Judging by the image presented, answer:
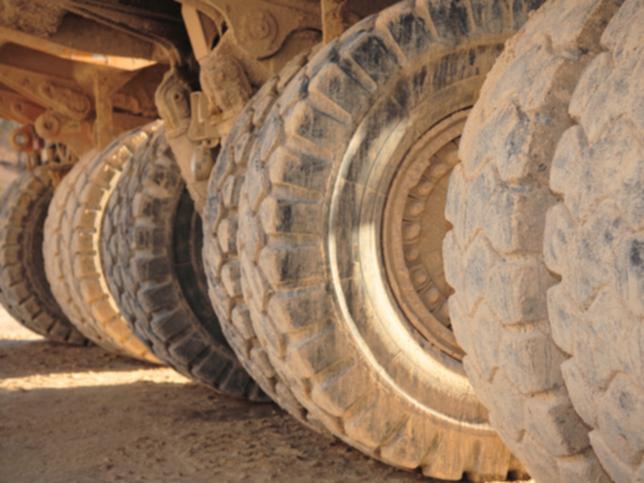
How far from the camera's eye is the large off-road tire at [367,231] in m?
2.59

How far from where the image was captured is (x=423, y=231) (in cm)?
279

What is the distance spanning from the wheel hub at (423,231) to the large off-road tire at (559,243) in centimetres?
95

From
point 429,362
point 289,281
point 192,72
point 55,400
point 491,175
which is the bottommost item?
point 55,400

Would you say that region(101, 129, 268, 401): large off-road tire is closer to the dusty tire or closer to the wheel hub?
the dusty tire

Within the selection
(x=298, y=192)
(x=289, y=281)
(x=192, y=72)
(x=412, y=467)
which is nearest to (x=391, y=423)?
(x=412, y=467)

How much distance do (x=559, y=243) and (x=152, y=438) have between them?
94.7 inches

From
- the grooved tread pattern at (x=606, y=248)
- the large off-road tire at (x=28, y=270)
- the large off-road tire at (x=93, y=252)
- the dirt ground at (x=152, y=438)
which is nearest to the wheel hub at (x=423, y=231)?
the dirt ground at (x=152, y=438)

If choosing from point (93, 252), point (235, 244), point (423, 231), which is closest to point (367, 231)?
point (423, 231)

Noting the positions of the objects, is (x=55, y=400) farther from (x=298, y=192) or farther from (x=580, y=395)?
(x=580, y=395)

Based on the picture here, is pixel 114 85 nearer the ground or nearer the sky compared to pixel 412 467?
nearer the sky

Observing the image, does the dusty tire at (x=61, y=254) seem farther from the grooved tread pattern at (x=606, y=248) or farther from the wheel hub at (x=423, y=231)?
the grooved tread pattern at (x=606, y=248)

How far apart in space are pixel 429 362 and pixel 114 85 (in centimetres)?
364

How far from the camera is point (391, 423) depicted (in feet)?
8.59

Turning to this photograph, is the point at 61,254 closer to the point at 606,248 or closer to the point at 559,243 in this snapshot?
the point at 559,243
